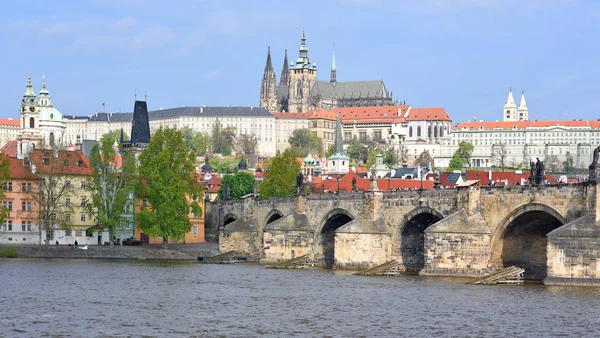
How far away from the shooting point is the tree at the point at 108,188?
285 ft

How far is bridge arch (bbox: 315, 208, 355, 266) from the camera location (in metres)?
78.4

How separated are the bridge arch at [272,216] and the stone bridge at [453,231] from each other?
363 cm

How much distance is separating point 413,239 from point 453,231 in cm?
843

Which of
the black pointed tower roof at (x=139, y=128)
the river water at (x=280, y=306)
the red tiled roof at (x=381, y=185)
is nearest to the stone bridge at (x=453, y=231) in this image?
the river water at (x=280, y=306)

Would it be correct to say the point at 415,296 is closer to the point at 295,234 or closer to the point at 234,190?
the point at 295,234

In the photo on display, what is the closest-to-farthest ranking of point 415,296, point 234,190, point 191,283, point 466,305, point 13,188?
1. point 466,305
2. point 415,296
3. point 191,283
4. point 13,188
5. point 234,190

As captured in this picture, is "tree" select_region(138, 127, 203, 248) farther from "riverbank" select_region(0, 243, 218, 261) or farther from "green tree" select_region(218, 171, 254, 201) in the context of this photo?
"green tree" select_region(218, 171, 254, 201)

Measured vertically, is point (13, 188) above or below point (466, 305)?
above

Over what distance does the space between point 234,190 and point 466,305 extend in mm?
77944

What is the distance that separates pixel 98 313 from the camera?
161 ft

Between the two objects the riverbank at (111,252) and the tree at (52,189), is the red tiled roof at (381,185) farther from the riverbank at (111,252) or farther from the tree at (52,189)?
the tree at (52,189)

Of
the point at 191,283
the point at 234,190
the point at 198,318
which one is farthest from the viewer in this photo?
the point at 234,190

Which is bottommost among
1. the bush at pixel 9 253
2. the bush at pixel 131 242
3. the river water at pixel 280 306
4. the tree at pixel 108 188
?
the river water at pixel 280 306

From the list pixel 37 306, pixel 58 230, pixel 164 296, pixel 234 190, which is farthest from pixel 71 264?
pixel 234 190
